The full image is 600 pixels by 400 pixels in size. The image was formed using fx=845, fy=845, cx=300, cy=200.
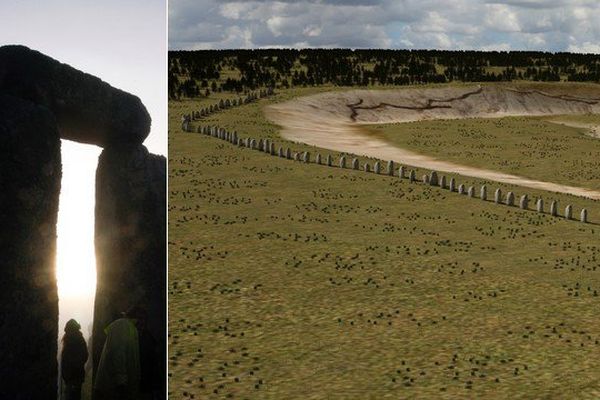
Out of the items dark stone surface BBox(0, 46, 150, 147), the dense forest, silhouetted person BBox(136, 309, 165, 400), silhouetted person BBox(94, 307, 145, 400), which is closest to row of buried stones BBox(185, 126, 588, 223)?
dark stone surface BBox(0, 46, 150, 147)

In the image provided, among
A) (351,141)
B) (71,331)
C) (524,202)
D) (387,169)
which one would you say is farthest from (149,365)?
(351,141)

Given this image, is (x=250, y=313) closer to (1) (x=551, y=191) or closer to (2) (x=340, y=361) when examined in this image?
(2) (x=340, y=361)

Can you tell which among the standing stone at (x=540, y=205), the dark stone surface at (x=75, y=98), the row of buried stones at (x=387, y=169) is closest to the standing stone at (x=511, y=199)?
the row of buried stones at (x=387, y=169)

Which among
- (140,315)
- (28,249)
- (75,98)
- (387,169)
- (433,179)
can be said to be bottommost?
(140,315)

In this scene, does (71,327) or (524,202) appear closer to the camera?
(71,327)

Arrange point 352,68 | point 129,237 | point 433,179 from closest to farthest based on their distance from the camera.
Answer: point 129,237, point 433,179, point 352,68

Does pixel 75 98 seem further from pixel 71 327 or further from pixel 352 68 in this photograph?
pixel 352 68

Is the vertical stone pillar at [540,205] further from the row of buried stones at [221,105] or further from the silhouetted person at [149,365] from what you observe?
the row of buried stones at [221,105]
